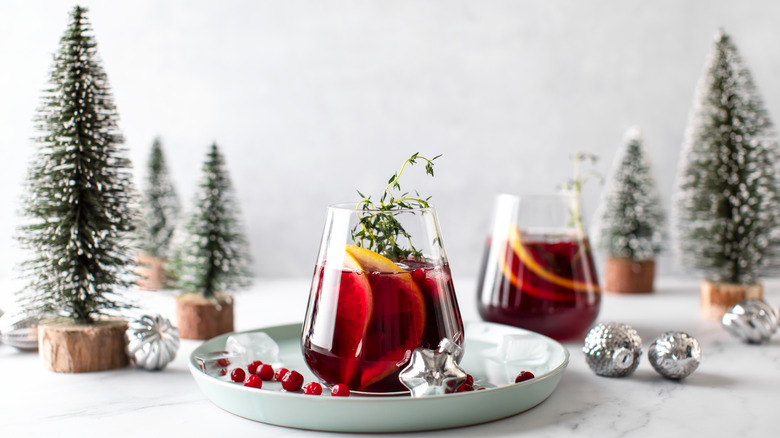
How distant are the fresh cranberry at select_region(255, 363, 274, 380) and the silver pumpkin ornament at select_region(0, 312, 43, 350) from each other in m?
0.37

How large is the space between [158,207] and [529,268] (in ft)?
2.72

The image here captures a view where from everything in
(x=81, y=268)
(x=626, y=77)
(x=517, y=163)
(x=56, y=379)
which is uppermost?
(x=626, y=77)

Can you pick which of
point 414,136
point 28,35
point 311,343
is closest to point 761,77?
point 414,136

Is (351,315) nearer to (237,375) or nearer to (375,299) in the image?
(375,299)

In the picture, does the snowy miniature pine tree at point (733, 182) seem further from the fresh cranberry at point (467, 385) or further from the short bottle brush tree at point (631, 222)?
the fresh cranberry at point (467, 385)

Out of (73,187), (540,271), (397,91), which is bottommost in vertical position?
(540,271)

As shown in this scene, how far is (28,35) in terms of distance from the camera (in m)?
1.58

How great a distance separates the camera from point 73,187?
2.89 ft

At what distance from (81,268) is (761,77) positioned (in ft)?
5.43

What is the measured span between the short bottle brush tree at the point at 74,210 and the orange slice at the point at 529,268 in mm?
536

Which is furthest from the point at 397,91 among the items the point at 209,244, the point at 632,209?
the point at 209,244

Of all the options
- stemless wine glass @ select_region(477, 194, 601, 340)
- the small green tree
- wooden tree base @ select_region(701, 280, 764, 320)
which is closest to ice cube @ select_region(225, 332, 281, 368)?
the small green tree

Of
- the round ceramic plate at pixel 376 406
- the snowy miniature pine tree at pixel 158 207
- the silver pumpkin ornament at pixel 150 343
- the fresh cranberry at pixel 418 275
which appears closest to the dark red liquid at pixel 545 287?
the round ceramic plate at pixel 376 406

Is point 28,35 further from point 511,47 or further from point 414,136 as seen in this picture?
point 511,47
